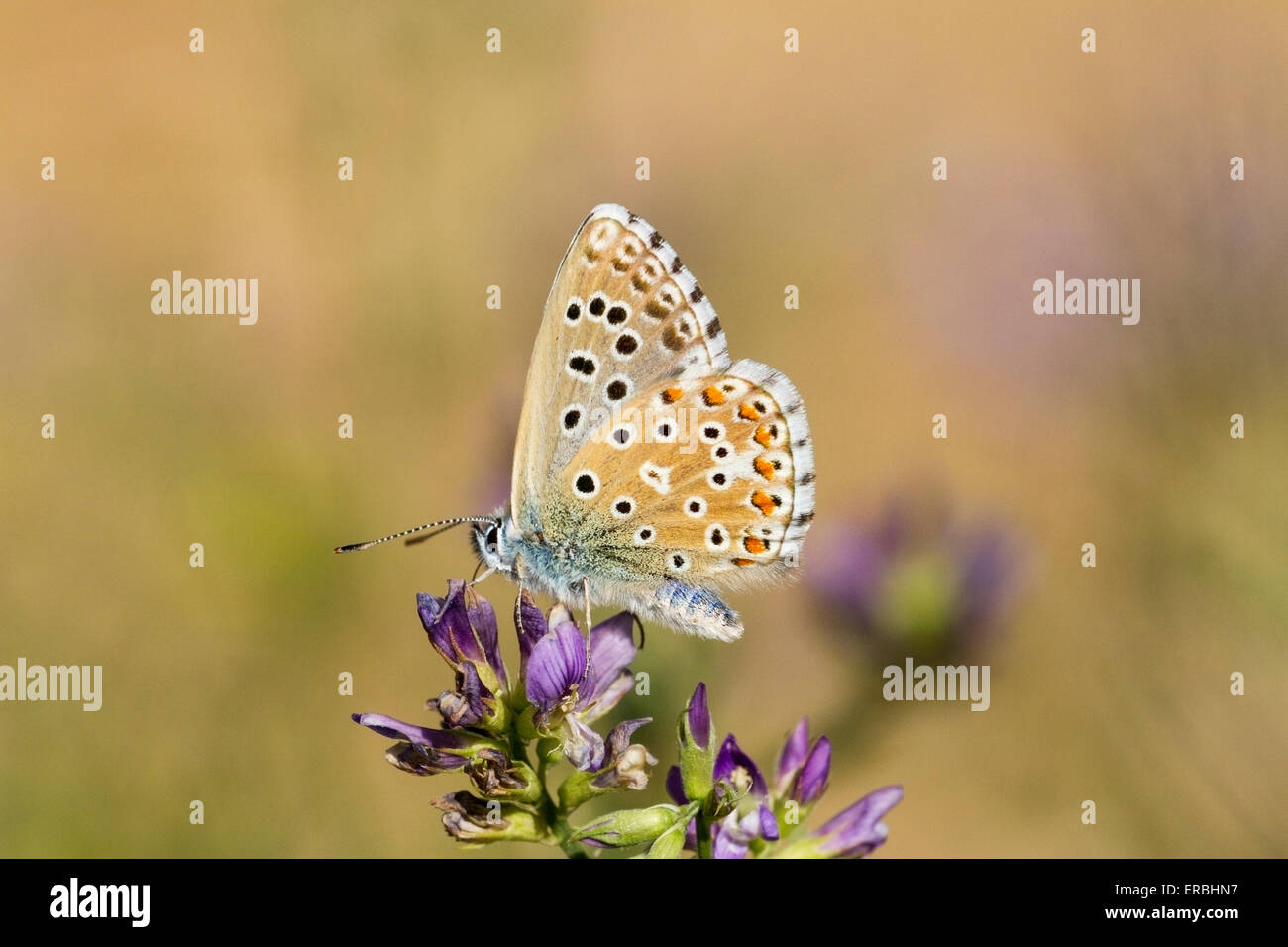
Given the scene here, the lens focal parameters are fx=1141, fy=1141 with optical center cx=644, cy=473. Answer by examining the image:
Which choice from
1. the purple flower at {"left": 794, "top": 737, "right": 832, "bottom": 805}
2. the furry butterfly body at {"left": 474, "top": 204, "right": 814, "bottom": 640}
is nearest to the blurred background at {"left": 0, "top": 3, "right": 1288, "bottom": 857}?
the furry butterfly body at {"left": 474, "top": 204, "right": 814, "bottom": 640}

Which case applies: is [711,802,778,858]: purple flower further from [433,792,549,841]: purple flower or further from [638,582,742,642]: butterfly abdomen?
[638,582,742,642]: butterfly abdomen

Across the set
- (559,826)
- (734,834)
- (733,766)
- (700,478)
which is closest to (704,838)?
(734,834)

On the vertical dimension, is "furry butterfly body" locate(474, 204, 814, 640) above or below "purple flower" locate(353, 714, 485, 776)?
above

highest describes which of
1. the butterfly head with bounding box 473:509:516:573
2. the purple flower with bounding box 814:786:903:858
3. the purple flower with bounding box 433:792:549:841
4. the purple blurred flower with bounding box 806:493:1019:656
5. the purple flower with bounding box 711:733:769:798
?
the butterfly head with bounding box 473:509:516:573

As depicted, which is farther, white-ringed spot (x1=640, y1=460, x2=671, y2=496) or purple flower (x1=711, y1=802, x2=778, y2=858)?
white-ringed spot (x1=640, y1=460, x2=671, y2=496)

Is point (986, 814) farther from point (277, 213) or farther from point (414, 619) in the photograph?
point (277, 213)

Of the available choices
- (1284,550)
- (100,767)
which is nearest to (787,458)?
(1284,550)
